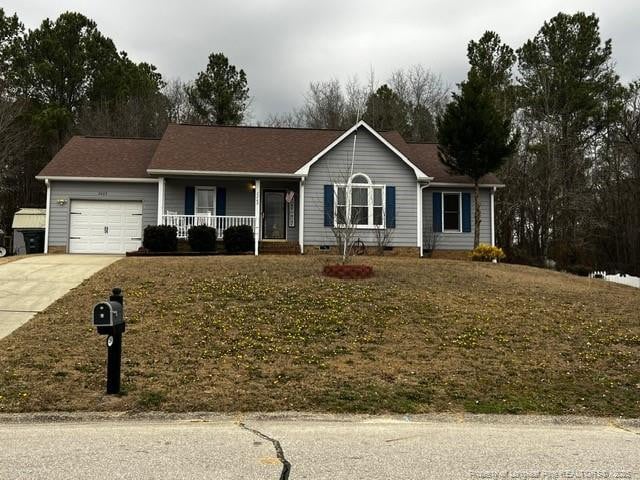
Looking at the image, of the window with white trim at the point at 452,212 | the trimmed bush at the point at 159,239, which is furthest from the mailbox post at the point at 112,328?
the window with white trim at the point at 452,212

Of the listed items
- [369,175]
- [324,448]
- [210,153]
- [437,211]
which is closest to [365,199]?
[369,175]

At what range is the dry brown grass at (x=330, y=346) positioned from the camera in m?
7.07

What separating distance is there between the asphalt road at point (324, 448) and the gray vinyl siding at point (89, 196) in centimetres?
1505

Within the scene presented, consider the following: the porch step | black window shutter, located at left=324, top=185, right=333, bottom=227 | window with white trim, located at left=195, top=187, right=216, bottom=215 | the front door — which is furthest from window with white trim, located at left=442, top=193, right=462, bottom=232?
window with white trim, located at left=195, top=187, right=216, bottom=215

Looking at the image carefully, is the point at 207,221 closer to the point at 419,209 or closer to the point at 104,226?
the point at 104,226

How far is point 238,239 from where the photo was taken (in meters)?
18.6

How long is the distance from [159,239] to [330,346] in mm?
10165

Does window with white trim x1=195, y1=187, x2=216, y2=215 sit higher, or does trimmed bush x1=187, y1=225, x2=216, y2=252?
window with white trim x1=195, y1=187, x2=216, y2=215

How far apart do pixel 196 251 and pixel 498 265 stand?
9.65 m

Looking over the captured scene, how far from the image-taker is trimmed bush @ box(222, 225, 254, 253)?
18578mm

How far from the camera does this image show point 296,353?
8.84 metres

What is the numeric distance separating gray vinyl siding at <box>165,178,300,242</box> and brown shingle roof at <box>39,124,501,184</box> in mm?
742

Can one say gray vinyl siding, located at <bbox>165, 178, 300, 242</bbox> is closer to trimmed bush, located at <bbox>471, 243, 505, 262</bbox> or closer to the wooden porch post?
the wooden porch post

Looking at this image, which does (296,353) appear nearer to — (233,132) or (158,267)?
(158,267)
